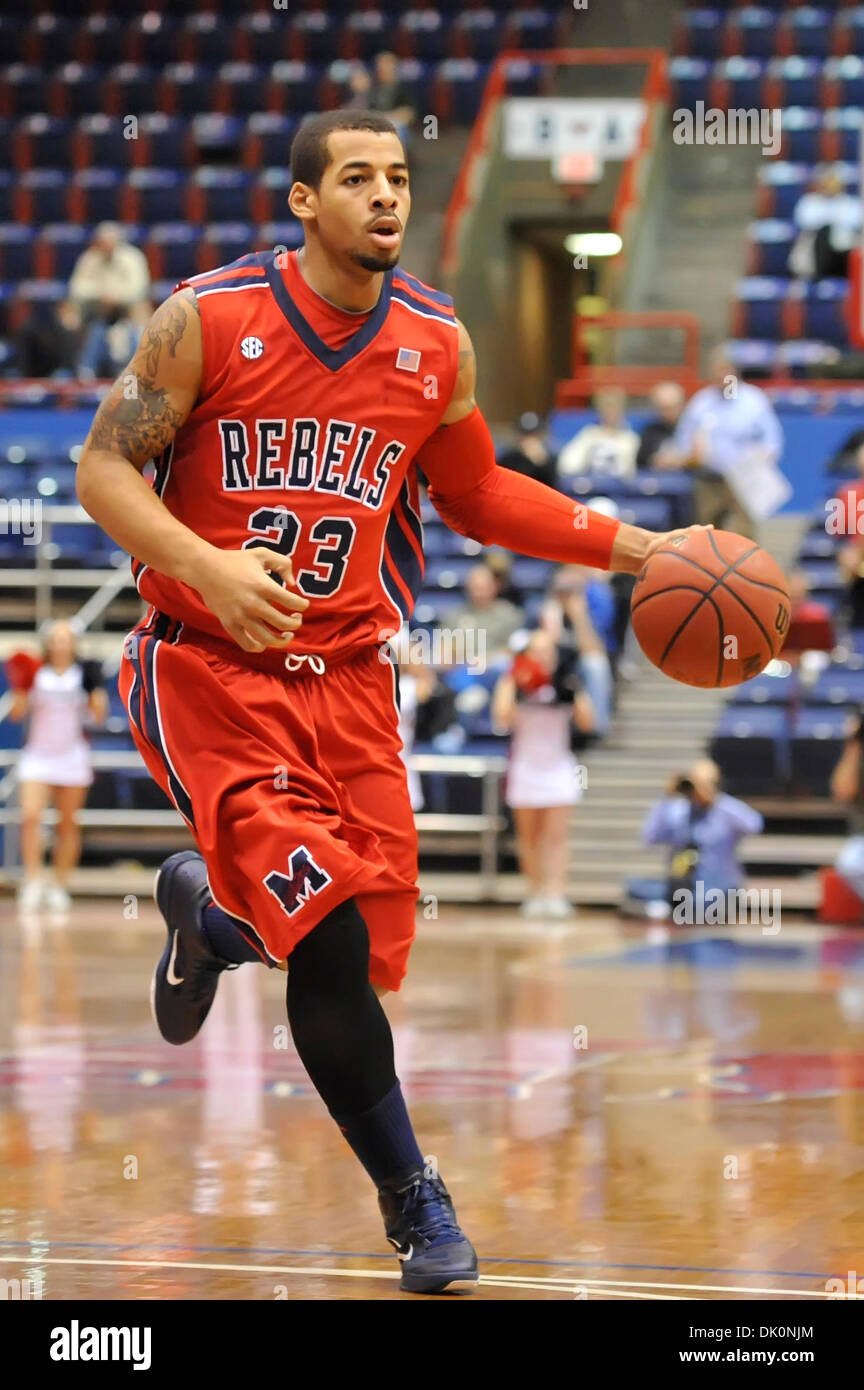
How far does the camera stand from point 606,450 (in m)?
15.6

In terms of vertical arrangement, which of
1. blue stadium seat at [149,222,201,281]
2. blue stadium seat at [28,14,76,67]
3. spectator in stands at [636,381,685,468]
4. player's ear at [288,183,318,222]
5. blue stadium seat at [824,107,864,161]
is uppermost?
blue stadium seat at [28,14,76,67]

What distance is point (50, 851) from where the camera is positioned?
14828 mm

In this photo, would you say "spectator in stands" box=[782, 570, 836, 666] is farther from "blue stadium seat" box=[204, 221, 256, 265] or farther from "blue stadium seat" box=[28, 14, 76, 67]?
"blue stadium seat" box=[28, 14, 76, 67]

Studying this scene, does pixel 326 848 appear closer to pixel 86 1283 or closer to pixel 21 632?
pixel 86 1283

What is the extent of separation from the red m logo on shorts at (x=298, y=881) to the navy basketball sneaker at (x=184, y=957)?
801mm

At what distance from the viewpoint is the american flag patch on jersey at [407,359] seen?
4.48 m

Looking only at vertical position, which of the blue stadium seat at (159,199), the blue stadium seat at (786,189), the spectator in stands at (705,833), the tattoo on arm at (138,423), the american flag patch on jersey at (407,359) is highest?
the blue stadium seat at (159,199)

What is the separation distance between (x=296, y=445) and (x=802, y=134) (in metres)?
15.3

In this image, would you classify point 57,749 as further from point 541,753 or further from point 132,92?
point 132,92

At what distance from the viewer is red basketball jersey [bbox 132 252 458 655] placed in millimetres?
4336

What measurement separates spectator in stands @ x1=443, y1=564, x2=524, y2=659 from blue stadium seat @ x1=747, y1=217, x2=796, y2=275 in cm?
489

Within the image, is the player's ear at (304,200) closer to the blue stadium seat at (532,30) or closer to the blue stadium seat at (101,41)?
the blue stadium seat at (532,30)

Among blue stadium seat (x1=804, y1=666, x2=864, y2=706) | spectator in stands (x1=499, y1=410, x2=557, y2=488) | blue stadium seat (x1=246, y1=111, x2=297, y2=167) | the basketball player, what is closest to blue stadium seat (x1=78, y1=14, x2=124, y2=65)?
blue stadium seat (x1=246, y1=111, x2=297, y2=167)

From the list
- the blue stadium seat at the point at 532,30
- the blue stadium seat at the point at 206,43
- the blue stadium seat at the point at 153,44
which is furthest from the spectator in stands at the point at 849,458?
the blue stadium seat at the point at 153,44
